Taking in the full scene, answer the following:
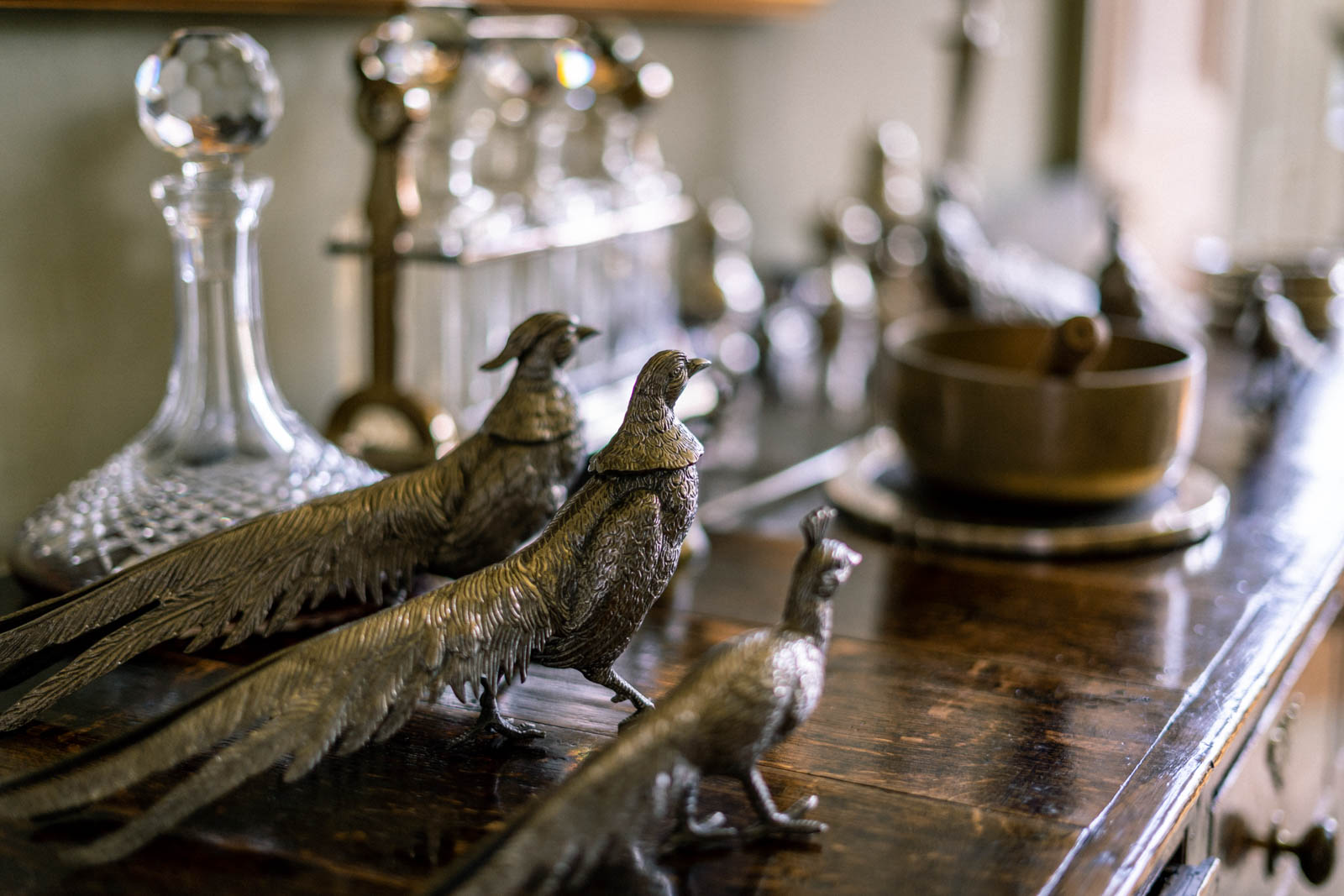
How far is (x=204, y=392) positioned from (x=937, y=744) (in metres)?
0.46

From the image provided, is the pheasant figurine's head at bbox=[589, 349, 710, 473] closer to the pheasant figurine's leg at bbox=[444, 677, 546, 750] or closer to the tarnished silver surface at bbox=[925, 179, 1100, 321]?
the pheasant figurine's leg at bbox=[444, 677, 546, 750]

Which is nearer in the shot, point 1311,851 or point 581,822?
point 581,822

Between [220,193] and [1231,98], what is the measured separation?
2.67m

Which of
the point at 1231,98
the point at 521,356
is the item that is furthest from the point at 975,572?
the point at 1231,98

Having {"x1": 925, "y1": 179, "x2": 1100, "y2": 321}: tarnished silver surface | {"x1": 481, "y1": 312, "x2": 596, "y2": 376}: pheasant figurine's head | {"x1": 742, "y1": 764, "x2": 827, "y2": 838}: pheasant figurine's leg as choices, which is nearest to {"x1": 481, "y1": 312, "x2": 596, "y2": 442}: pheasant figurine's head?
{"x1": 481, "y1": 312, "x2": 596, "y2": 376}: pheasant figurine's head

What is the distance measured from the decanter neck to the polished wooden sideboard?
128 mm

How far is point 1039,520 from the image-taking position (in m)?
1.04

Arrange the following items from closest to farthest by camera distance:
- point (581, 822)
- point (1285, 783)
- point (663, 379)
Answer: point (581, 822) → point (663, 379) → point (1285, 783)

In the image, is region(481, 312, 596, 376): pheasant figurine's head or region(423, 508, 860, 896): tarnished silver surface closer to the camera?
region(423, 508, 860, 896): tarnished silver surface

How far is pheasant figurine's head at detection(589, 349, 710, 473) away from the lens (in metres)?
0.61

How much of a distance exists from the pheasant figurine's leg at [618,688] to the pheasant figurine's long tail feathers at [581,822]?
0.11 m

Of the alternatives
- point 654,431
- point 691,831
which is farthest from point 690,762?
point 654,431

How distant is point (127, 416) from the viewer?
3.22 ft

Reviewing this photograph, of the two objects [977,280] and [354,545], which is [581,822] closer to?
[354,545]
